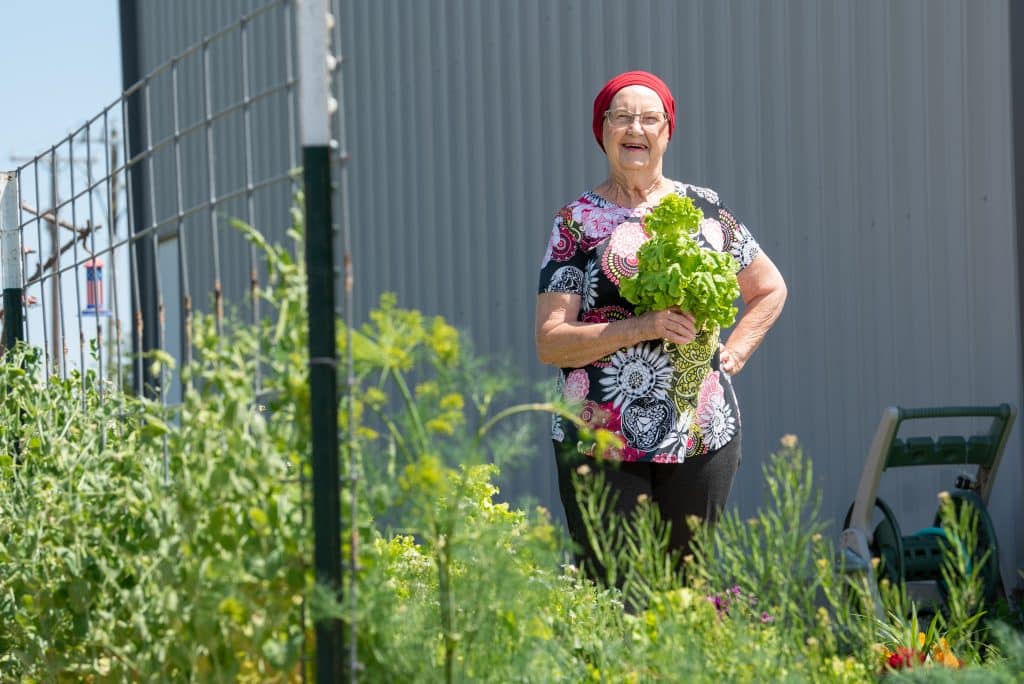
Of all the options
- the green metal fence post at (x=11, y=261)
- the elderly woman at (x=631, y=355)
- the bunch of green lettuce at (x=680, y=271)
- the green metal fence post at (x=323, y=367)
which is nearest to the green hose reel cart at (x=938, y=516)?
the elderly woman at (x=631, y=355)

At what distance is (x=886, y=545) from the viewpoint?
4398mm

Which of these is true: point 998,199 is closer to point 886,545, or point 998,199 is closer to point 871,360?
point 871,360

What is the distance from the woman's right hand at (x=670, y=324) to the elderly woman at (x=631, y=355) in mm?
11

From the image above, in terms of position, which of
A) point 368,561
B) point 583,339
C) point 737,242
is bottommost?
point 368,561

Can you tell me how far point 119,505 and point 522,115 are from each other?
4585 millimetres

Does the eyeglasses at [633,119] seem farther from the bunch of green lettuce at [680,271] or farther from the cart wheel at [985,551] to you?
the cart wheel at [985,551]

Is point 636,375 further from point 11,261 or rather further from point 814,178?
point 11,261

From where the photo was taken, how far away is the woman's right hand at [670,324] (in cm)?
346

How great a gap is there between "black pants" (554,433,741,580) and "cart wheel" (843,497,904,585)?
0.83m

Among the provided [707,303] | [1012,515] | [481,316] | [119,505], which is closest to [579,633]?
[707,303]

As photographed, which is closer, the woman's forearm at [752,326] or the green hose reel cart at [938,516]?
the woman's forearm at [752,326]

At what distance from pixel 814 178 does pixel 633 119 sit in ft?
7.10

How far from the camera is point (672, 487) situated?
362cm

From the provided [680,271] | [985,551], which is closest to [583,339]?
[680,271]
